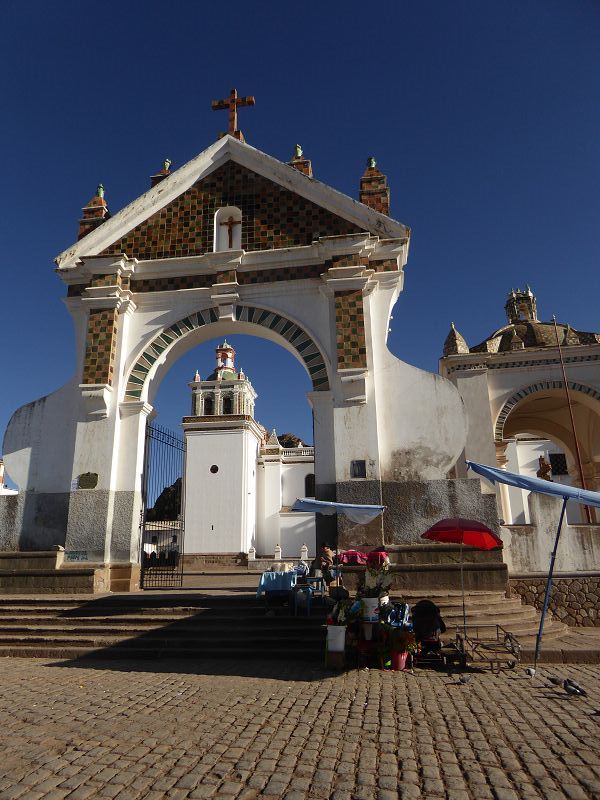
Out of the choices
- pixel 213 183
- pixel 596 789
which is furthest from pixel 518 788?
pixel 213 183

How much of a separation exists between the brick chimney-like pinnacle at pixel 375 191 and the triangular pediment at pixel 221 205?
1.59 feet

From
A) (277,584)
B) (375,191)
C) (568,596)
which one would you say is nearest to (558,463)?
(568,596)

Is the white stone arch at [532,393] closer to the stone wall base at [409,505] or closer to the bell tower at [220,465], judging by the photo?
the stone wall base at [409,505]

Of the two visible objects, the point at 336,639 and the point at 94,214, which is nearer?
the point at 336,639

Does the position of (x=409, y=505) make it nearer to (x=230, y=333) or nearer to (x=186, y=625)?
(x=186, y=625)

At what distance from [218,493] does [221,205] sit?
22.9 m

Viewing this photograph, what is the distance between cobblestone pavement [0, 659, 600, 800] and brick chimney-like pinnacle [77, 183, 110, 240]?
9.33 meters

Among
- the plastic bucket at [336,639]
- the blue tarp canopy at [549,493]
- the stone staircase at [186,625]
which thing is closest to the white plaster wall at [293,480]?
the stone staircase at [186,625]

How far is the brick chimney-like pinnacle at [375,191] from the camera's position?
11500 millimetres

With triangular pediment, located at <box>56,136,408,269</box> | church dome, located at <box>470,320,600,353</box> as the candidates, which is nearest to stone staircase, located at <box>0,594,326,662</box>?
triangular pediment, located at <box>56,136,408,269</box>

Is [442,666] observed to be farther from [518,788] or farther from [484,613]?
[518,788]

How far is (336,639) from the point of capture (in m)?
6.51

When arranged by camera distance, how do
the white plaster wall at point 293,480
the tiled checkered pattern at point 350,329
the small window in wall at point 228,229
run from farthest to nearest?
the white plaster wall at point 293,480
the small window in wall at point 228,229
the tiled checkered pattern at point 350,329

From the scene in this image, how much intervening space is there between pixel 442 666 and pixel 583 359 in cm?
1233
